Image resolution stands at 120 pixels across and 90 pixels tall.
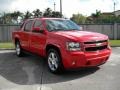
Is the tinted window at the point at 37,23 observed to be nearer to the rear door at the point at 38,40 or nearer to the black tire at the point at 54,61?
the rear door at the point at 38,40

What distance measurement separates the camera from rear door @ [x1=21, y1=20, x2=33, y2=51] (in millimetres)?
10544

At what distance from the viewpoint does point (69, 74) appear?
8352mm

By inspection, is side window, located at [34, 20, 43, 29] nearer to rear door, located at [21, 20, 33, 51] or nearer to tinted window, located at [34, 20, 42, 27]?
tinted window, located at [34, 20, 42, 27]

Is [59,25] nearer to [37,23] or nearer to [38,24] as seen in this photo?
[38,24]

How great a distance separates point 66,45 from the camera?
7.83 meters

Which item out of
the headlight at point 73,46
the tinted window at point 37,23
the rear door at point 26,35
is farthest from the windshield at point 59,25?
the headlight at point 73,46

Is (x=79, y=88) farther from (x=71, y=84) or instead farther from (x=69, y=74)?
(x=69, y=74)

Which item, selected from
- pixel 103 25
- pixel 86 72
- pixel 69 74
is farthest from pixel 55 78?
pixel 103 25

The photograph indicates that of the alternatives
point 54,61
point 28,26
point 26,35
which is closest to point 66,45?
point 54,61

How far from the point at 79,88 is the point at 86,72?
1.74 metres

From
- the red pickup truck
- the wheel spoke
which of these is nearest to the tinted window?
the red pickup truck

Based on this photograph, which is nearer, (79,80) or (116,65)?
(79,80)

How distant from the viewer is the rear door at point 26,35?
10544 mm

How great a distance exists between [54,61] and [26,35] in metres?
2.65
